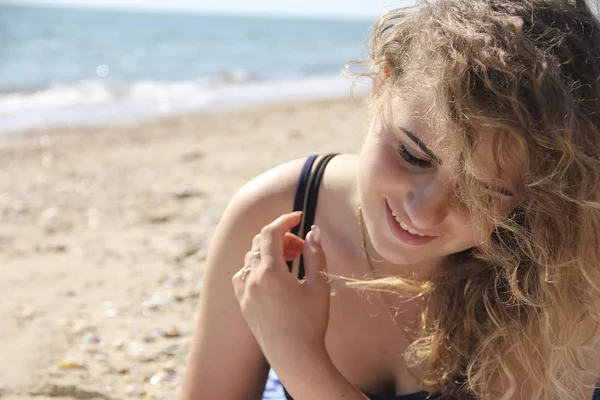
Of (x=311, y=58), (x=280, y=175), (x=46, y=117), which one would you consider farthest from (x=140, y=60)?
(x=280, y=175)

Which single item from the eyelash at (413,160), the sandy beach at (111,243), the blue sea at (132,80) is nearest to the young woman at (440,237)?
the eyelash at (413,160)

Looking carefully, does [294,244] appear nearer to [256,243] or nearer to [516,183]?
[256,243]

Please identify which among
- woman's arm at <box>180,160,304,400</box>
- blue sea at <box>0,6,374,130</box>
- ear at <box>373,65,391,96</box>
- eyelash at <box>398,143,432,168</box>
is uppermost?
ear at <box>373,65,391,96</box>

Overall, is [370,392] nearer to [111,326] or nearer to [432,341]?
[432,341]

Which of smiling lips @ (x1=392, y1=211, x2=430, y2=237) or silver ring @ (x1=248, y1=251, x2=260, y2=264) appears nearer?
smiling lips @ (x1=392, y1=211, x2=430, y2=237)

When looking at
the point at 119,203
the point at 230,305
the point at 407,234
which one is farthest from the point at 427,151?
the point at 119,203

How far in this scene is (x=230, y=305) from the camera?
219cm

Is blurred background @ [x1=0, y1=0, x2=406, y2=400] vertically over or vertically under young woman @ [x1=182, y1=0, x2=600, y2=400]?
under

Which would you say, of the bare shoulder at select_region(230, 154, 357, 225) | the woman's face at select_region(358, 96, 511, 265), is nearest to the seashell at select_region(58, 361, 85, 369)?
the bare shoulder at select_region(230, 154, 357, 225)

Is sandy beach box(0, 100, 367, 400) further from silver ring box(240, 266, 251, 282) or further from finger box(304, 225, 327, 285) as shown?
silver ring box(240, 266, 251, 282)

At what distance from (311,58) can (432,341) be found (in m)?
29.5

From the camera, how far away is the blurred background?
11.3 ft

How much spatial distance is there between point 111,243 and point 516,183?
13.2 ft

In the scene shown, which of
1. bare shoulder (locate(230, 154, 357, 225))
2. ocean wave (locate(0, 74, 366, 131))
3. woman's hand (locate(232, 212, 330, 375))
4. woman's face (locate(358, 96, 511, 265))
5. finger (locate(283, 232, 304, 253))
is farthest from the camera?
ocean wave (locate(0, 74, 366, 131))
